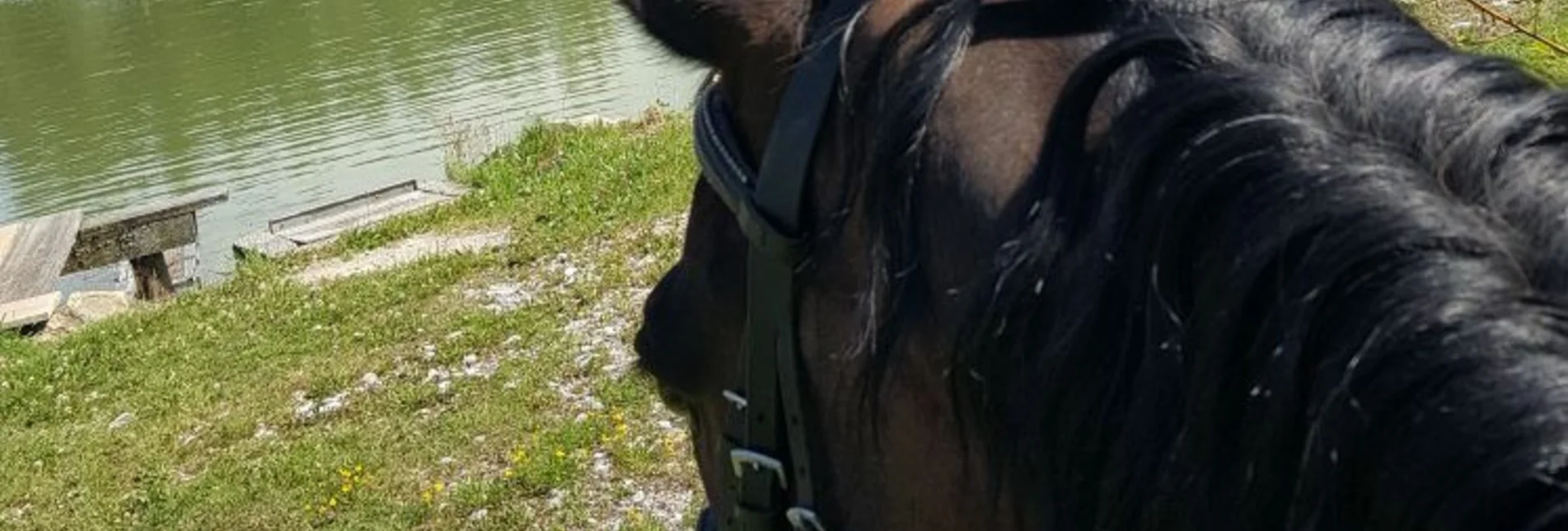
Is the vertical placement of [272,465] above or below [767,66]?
below

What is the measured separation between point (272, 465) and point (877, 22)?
5926 mm

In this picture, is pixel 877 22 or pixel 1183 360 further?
pixel 877 22

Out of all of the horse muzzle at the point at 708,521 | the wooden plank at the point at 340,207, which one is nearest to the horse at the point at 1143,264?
the horse muzzle at the point at 708,521

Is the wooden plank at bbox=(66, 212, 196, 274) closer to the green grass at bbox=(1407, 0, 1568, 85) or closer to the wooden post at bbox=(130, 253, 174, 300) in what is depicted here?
the wooden post at bbox=(130, 253, 174, 300)

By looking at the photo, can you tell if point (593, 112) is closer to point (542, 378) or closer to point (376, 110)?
point (376, 110)

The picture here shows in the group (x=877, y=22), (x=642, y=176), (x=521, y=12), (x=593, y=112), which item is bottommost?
(x=521, y=12)

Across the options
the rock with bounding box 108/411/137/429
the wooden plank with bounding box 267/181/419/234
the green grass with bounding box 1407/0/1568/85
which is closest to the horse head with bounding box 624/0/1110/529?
the green grass with bounding box 1407/0/1568/85

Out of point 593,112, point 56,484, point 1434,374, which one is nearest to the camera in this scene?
point 1434,374

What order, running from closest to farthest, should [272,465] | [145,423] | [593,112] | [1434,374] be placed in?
[1434,374]
[272,465]
[145,423]
[593,112]

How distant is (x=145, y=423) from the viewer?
25.7 ft

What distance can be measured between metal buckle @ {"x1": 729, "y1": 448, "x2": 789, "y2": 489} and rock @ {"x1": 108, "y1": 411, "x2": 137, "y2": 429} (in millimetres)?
7140

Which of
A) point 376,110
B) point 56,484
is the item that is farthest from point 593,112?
point 56,484

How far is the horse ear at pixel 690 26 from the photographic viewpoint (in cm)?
130

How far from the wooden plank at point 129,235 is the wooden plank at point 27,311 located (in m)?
1.44
